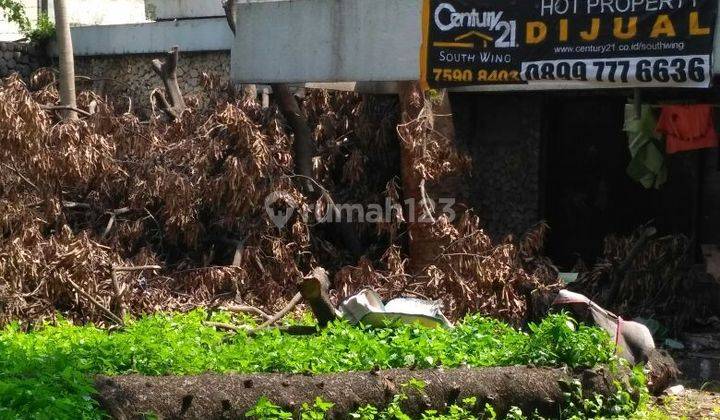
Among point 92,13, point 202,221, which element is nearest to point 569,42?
point 202,221

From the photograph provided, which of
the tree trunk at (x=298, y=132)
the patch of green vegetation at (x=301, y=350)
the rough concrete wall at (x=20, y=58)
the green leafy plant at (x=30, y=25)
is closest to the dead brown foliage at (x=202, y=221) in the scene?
the tree trunk at (x=298, y=132)

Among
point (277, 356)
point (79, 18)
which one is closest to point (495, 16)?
point (277, 356)

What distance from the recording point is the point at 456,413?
21.9 feet

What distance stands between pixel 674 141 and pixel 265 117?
4.76 metres

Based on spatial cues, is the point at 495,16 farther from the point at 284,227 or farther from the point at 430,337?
the point at 430,337

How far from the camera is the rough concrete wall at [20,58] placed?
16.9 meters

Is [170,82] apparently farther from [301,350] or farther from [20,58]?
[301,350]

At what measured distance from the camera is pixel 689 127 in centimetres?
1112

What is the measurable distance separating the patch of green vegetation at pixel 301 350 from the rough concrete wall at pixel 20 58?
31.2ft

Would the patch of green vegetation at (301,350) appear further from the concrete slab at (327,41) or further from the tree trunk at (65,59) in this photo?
the tree trunk at (65,59)

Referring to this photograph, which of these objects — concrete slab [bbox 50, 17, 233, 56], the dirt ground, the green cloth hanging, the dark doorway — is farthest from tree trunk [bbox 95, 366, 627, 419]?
concrete slab [bbox 50, 17, 233, 56]

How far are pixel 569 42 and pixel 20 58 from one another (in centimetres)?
987

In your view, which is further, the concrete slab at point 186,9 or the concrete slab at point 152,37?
the concrete slab at point 186,9

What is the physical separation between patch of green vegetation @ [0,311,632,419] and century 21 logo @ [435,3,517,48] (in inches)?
144
